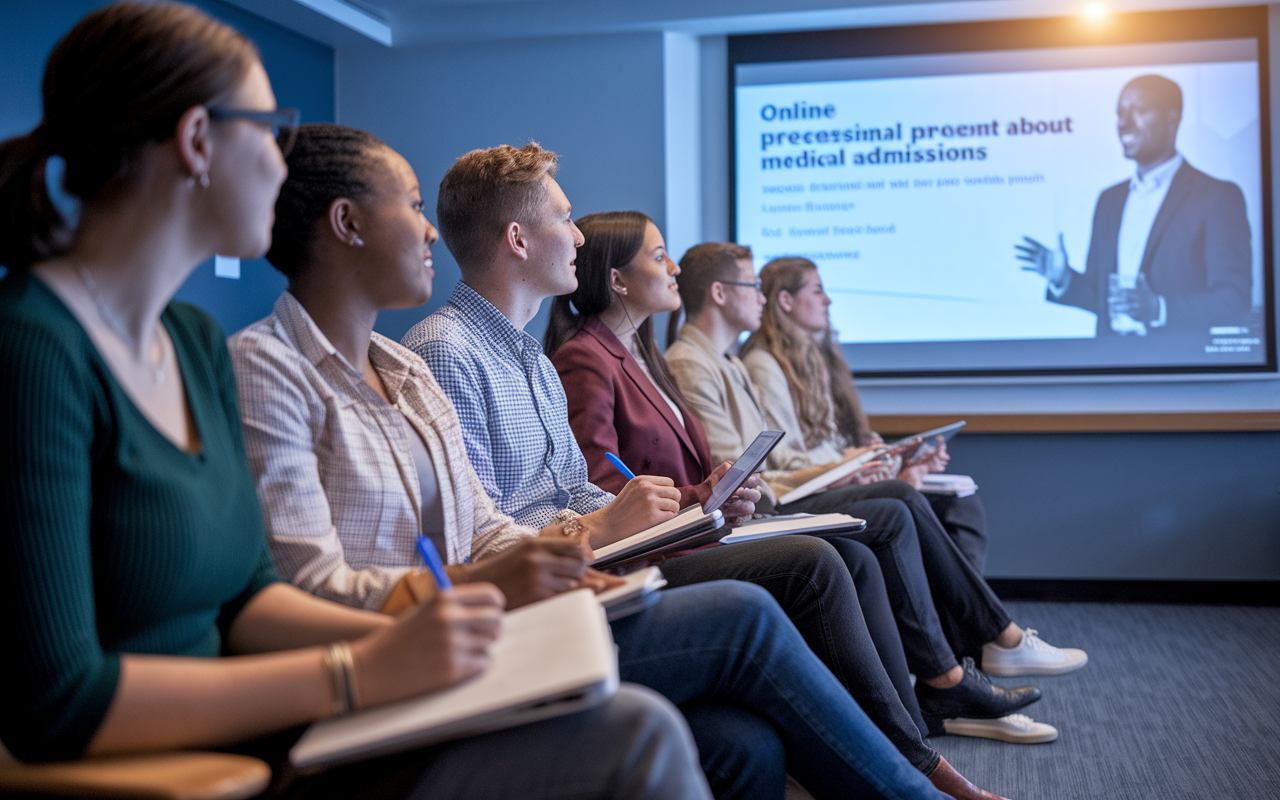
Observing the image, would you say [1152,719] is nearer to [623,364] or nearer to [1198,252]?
[623,364]

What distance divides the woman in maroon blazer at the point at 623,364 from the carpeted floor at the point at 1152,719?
0.98 m

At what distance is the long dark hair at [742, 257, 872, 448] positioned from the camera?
11.7 feet

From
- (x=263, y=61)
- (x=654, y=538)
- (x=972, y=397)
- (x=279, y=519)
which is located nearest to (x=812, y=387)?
(x=972, y=397)

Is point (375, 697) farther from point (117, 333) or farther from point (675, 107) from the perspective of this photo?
point (675, 107)

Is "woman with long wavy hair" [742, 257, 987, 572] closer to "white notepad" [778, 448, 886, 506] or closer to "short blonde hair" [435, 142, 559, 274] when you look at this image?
"white notepad" [778, 448, 886, 506]

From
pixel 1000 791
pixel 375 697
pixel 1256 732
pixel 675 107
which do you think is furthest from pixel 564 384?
pixel 675 107

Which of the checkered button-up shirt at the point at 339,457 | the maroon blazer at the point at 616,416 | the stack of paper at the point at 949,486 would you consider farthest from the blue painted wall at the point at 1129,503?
the checkered button-up shirt at the point at 339,457

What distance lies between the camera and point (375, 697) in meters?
0.87

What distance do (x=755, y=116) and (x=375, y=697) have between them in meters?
3.92

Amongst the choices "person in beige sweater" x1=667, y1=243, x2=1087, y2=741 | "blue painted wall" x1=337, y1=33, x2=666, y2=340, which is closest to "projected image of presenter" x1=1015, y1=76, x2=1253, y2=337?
"person in beige sweater" x1=667, y1=243, x2=1087, y2=741

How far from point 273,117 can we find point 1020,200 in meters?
→ 3.84

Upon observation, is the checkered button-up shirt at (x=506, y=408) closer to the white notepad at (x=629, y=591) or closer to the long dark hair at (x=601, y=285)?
the long dark hair at (x=601, y=285)

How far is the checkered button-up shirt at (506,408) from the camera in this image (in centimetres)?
179

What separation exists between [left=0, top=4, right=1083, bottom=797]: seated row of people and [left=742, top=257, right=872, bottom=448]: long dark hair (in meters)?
1.86
